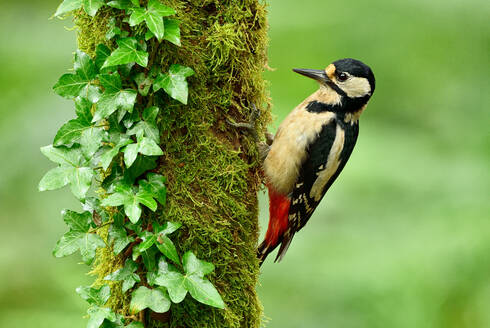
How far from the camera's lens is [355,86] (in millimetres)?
3219

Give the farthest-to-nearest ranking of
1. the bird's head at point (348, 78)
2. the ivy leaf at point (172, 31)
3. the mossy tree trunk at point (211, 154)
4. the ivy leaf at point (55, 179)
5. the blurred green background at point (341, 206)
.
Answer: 1. the blurred green background at point (341, 206)
2. the bird's head at point (348, 78)
3. the mossy tree trunk at point (211, 154)
4. the ivy leaf at point (172, 31)
5. the ivy leaf at point (55, 179)

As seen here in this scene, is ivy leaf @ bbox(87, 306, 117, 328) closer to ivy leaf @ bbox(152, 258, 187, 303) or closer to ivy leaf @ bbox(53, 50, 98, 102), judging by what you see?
ivy leaf @ bbox(152, 258, 187, 303)

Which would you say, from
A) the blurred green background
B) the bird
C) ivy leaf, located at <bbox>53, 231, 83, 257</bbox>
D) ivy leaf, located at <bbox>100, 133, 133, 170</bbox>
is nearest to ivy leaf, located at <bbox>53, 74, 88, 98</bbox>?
ivy leaf, located at <bbox>100, 133, 133, 170</bbox>

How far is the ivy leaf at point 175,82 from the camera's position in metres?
2.08

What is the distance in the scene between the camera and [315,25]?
4.79 metres

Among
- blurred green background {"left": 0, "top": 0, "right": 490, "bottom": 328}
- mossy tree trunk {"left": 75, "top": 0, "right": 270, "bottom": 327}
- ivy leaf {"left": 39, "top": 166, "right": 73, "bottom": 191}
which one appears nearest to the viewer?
ivy leaf {"left": 39, "top": 166, "right": 73, "bottom": 191}

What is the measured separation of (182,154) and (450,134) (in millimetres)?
3237

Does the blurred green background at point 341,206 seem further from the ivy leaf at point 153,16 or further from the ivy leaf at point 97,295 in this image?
the ivy leaf at point 153,16

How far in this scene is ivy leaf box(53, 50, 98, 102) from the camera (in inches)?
80.5

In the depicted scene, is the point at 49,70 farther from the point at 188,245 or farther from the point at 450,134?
the point at 450,134

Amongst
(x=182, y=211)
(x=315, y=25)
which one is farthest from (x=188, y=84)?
(x=315, y=25)

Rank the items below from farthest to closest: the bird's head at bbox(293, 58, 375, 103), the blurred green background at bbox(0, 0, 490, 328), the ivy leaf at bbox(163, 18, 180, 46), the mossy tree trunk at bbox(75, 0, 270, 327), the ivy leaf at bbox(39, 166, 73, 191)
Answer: the blurred green background at bbox(0, 0, 490, 328) < the bird's head at bbox(293, 58, 375, 103) < the mossy tree trunk at bbox(75, 0, 270, 327) < the ivy leaf at bbox(163, 18, 180, 46) < the ivy leaf at bbox(39, 166, 73, 191)

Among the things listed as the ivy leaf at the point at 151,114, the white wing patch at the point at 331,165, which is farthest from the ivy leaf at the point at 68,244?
the white wing patch at the point at 331,165

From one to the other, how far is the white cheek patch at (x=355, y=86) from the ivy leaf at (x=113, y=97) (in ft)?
4.95
